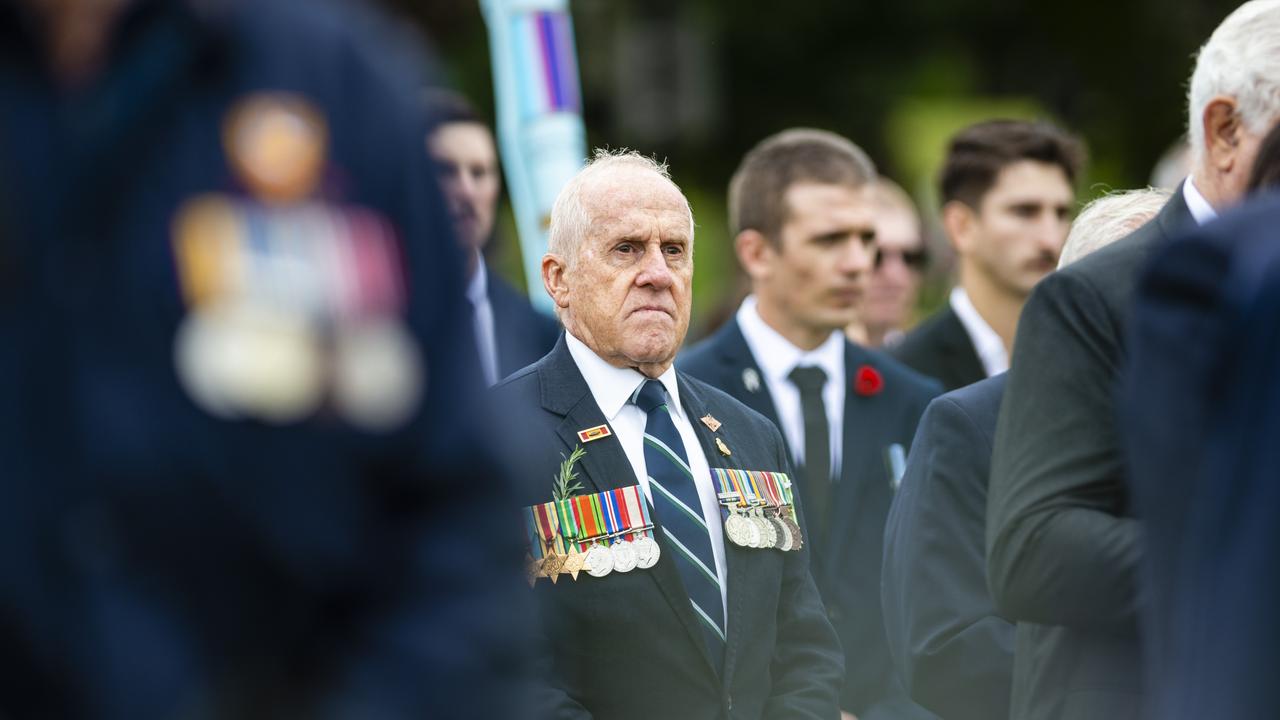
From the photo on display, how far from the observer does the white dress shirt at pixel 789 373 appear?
20.5ft

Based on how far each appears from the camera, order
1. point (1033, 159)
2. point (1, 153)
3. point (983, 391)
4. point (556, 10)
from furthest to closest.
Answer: point (1033, 159), point (556, 10), point (983, 391), point (1, 153)

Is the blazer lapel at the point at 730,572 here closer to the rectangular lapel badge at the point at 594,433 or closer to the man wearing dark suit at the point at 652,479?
the man wearing dark suit at the point at 652,479

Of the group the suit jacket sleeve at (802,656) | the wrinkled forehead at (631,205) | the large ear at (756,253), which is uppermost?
the wrinkled forehead at (631,205)

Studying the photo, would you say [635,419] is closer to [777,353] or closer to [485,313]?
[485,313]

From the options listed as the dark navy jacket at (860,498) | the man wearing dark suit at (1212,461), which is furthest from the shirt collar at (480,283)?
the man wearing dark suit at (1212,461)

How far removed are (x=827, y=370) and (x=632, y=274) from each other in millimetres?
2018

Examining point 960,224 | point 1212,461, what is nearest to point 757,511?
point 1212,461

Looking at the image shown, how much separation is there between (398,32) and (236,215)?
392 millimetres

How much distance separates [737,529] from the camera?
4.27m

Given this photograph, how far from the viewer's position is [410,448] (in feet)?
5.81

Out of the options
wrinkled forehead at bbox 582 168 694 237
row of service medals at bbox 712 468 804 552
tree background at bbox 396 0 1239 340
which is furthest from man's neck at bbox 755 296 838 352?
tree background at bbox 396 0 1239 340

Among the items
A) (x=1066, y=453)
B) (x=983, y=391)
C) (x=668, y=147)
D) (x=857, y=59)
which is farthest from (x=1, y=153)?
(x=668, y=147)

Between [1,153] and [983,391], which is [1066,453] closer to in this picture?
[983,391]

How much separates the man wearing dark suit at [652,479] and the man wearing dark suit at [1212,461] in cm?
201
